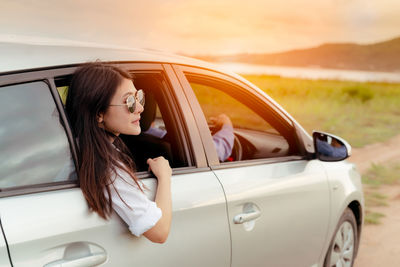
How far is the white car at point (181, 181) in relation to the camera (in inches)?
70.1

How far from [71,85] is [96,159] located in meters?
0.30

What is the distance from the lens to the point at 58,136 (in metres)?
1.91

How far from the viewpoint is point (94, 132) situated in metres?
2.01

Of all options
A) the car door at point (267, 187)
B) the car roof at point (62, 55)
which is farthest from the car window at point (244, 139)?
the car roof at point (62, 55)

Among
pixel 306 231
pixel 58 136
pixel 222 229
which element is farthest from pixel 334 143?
pixel 58 136

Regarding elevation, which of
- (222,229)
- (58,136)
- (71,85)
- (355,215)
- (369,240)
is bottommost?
(369,240)

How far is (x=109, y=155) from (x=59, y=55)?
42cm

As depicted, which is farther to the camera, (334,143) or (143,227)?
(334,143)

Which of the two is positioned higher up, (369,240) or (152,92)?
(152,92)

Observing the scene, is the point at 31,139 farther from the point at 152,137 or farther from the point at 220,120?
the point at 220,120

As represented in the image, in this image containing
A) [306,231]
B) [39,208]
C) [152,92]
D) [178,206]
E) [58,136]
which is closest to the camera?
[39,208]

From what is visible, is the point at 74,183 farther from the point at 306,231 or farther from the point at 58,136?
the point at 306,231

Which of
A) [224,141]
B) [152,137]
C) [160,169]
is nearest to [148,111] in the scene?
[152,137]

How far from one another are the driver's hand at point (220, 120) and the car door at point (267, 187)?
0.18 m
